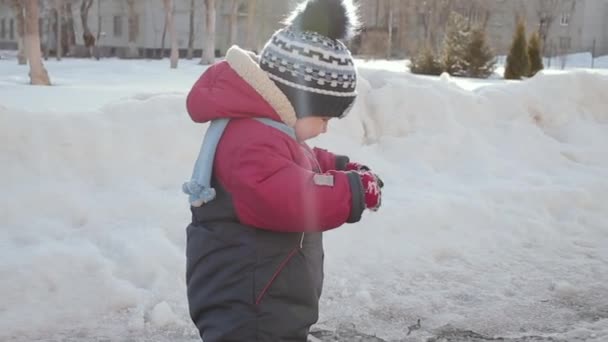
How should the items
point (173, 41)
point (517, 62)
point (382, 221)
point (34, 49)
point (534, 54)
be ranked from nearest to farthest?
point (382, 221) → point (34, 49) → point (517, 62) → point (534, 54) → point (173, 41)

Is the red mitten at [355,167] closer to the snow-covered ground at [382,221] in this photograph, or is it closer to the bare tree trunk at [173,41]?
the snow-covered ground at [382,221]

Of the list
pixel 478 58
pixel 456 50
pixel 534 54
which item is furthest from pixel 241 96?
pixel 456 50

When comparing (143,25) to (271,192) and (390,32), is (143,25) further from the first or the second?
(271,192)

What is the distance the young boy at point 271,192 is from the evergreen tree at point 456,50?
72.6ft

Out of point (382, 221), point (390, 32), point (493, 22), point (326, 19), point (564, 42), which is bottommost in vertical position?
point (564, 42)

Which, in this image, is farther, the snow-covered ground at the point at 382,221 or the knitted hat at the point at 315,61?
the snow-covered ground at the point at 382,221

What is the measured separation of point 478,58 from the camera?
77.3ft

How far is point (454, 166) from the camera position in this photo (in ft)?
22.3

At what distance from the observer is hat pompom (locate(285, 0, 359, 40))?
2.29 m

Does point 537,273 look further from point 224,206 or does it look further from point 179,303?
point 224,206

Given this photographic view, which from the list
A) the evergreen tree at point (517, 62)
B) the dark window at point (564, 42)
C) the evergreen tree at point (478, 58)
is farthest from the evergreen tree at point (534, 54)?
the dark window at point (564, 42)

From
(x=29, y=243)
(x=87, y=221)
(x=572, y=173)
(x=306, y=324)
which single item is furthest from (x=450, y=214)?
(x=306, y=324)

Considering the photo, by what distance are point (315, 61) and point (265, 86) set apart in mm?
159

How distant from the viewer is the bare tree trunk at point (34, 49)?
16.8 m
